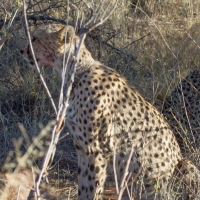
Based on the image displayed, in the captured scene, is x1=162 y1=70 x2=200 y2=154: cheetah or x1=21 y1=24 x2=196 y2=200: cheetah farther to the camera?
x1=162 y1=70 x2=200 y2=154: cheetah

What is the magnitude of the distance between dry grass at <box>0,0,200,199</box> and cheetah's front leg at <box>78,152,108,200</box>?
0.36m

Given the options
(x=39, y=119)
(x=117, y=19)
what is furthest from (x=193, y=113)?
(x=117, y=19)

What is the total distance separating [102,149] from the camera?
10.1 feet

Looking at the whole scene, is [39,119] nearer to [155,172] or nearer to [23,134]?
[23,134]

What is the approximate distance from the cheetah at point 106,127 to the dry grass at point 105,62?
0.29m

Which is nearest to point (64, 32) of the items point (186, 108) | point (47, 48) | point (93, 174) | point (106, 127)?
point (47, 48)

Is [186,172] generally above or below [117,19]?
below

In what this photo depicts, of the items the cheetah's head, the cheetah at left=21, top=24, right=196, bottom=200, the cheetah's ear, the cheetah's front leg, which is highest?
the cheetah's ear

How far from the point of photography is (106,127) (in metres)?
3.05

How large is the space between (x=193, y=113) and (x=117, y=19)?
192cm

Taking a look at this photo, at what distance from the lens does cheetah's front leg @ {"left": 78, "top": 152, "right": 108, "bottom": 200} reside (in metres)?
3.04

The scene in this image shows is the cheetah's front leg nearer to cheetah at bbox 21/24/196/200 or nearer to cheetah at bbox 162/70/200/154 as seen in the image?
cheetah at bbox 21/24/196/200

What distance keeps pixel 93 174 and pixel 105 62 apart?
1.86 metres

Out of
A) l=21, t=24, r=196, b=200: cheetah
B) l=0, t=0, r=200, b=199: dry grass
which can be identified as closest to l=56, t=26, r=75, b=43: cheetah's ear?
l=21, t=24, r=196, b=200: cheetah
